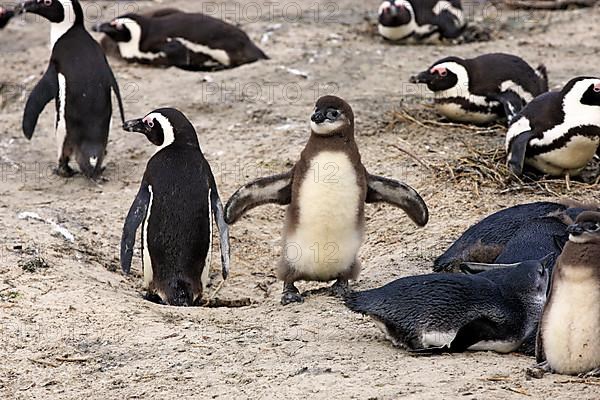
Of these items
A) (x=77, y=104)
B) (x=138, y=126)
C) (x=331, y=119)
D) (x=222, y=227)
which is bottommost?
(x=222, y=227)

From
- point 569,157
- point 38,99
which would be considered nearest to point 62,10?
point 38,99

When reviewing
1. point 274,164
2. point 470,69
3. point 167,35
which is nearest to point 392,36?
point 167,35

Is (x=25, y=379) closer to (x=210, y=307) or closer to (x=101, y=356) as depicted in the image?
(x=101, y=356)

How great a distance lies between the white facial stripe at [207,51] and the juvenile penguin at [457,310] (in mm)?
5522

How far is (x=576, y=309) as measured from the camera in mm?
3518

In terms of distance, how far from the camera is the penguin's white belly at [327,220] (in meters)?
4.78

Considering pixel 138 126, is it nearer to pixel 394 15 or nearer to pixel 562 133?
pixel 562 133

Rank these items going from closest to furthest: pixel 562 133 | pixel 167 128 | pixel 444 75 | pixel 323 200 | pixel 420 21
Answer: pixel 323 200
pixel 167 128
pixel 562 133
pixel 444 75
pixel 420 21

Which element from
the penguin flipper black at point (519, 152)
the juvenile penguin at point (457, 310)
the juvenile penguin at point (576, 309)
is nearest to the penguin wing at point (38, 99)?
the penguin flipper black at point (519, 152)

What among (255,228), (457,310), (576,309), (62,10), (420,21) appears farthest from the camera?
(420,21)

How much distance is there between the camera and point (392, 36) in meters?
9.75

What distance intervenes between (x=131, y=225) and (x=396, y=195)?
1232 mm


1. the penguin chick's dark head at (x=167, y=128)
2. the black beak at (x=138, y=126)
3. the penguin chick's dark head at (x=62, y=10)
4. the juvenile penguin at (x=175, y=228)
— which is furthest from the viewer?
the penguin chick's dark head at (x=62, y=10)

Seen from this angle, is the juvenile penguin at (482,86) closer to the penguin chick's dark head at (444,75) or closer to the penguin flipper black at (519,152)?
the penguin chick's dark head at (444,75)
